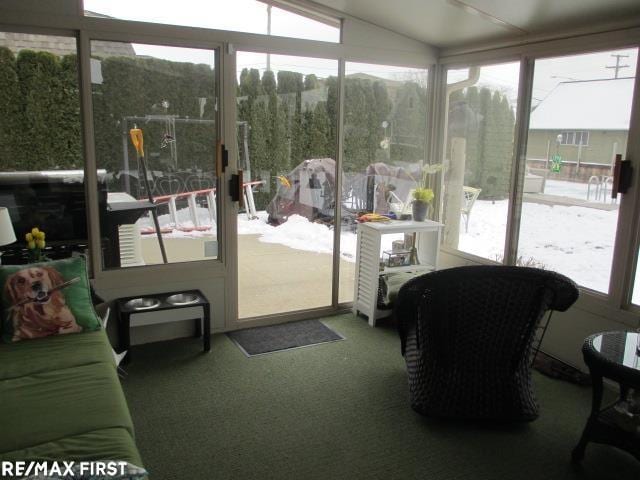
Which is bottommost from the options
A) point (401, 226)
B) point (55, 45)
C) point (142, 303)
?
point (142, 303)

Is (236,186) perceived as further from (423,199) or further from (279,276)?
(423,199)

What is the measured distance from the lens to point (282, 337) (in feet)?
13.0

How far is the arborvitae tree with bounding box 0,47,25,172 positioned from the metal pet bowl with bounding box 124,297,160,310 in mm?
1109

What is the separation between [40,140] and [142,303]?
1219 millimetres

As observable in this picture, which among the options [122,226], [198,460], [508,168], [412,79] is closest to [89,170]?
[122,226]

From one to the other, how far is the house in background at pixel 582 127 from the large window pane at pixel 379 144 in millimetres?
1093

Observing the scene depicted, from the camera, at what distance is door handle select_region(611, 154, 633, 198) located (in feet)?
10.3

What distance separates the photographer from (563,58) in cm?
356

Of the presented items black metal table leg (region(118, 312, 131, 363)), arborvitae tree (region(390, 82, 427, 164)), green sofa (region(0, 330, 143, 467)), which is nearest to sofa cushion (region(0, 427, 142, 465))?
green sofa (region(0, 330, 143, 467))

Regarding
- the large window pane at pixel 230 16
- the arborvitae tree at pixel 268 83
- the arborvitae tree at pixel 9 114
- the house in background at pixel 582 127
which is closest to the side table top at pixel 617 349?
the house in background at pixel 582 127

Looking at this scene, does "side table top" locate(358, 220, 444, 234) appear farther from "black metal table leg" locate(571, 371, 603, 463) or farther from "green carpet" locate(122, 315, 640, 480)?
"black metal table leg" locate(571, 371, 603, 463)

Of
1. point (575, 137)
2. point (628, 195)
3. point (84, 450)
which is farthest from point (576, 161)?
point (84, 450)

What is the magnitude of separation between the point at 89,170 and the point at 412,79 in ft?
8.87

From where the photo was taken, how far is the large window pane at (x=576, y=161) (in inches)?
129
